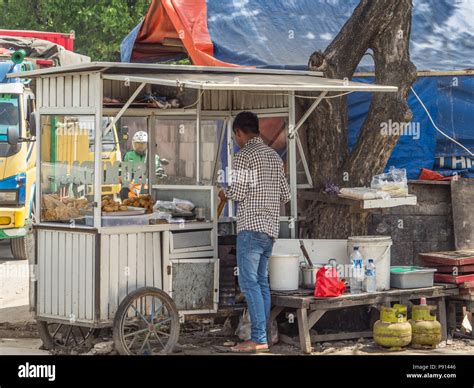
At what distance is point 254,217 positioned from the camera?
327 inches

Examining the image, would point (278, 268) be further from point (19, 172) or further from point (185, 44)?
point (19, 172)

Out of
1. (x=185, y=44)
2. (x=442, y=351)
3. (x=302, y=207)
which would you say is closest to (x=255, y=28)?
(x=185, y=44)

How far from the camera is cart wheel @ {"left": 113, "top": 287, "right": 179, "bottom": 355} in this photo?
800 centimetres

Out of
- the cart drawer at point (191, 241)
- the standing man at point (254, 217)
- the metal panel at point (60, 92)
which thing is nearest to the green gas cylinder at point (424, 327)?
the standing man at point (254, 217)

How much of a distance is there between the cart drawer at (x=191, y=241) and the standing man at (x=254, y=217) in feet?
1.69

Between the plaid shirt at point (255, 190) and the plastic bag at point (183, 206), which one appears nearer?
the plaid shirt at point (255, 190)

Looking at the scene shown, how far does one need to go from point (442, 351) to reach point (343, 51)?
10.9 ft

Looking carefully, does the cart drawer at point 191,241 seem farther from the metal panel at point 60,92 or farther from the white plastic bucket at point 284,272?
the metal panel at point 60,92

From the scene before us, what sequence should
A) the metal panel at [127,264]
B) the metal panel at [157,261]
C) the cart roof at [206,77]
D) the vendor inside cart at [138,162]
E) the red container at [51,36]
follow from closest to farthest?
1. the cart roof at [206,77]
2. the metal panel at [127,264]
3. the metal panel at [157,261]
4. the vendor inside cart at [138,162]
5. the red container at [51,36]

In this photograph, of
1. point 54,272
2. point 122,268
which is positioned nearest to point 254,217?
point 122,268

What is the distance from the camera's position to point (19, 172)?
13664mm

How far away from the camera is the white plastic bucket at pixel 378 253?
881cm

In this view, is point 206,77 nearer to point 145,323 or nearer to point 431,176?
point 145,323

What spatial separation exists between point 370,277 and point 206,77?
2380 mm
